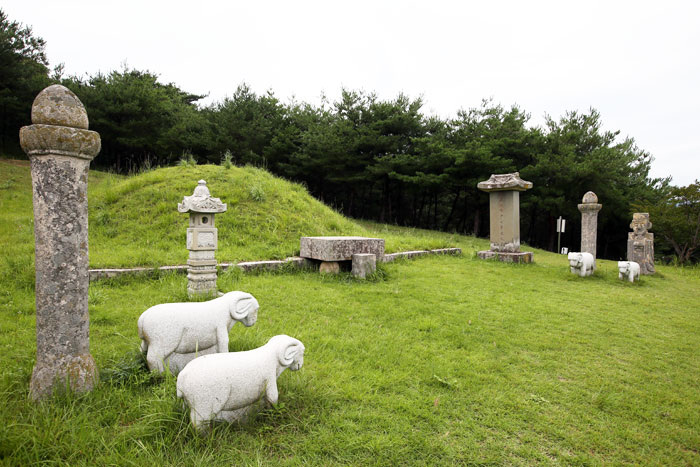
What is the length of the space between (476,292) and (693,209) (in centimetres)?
1215

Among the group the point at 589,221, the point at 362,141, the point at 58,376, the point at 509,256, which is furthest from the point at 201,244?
the point at 362,141

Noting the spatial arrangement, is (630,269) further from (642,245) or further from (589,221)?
(642,245)

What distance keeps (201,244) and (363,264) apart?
2944mm

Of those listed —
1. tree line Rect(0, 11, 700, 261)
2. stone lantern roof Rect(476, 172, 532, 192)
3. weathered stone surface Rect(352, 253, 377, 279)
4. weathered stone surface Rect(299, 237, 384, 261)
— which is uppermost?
tree line Rect(0, 11, 700, 261)

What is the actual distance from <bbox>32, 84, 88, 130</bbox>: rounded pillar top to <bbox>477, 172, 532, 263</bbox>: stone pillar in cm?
945

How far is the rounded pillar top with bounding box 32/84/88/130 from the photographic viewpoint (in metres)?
2.54

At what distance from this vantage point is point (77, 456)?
6.89 feet

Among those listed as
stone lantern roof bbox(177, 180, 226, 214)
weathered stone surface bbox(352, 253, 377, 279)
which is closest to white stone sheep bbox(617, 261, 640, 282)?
weathered stone surface bbox(352, 253, 377, 279)

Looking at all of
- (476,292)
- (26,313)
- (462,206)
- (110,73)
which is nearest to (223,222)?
(26,313)

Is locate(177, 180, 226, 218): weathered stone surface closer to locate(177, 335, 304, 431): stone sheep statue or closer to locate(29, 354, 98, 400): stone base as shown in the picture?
locate(29, 354, 98, 400): stone base

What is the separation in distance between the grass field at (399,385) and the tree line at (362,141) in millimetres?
15250

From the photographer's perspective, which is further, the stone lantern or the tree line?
the tree line

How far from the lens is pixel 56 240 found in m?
2.54

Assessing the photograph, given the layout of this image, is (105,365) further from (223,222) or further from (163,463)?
(223,222)
